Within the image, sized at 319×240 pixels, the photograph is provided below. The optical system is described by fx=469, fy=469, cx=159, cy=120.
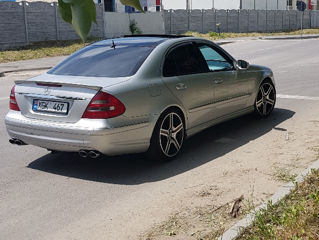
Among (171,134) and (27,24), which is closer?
(171,134)

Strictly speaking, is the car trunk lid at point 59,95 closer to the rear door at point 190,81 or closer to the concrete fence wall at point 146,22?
the rear door at point 190,81

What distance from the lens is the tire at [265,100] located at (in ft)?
25.8

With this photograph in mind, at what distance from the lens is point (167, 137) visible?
18.8ft

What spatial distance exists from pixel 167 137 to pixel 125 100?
0.91 metres

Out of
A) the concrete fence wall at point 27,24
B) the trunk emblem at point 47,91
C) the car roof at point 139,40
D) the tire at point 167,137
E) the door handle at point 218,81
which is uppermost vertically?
the concrete fence wall at point 27,24

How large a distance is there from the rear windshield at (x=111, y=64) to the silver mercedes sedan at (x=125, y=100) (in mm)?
12

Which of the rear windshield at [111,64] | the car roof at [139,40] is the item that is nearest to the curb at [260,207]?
the rear windshield at [111,64]

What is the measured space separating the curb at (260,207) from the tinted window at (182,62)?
1973mm

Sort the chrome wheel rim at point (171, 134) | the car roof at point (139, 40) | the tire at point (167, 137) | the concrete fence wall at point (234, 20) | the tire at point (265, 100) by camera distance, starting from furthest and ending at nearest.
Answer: the concrete fence wall at point (234, 20), the tire at point (265, 100), the car roof at point (139, 40), the chrome wheel rim at point (171, 134), the tire at point (167, 137)

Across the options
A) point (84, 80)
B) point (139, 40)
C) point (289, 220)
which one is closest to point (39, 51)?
point (139, 40)

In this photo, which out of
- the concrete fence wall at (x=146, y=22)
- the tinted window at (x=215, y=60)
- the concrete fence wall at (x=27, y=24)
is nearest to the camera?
the tinted window at (x=215, y=60)

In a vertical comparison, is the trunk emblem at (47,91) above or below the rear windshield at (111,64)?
below

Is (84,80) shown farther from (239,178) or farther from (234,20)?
(234,20)

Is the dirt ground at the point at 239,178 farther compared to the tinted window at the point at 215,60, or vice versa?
the tinted window at the point at 215,60
